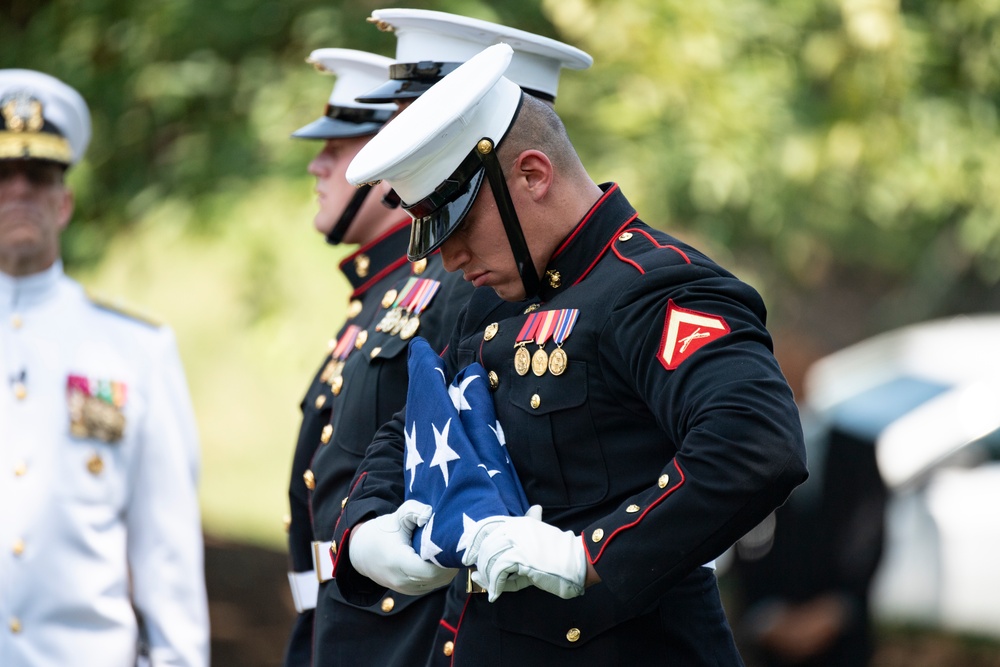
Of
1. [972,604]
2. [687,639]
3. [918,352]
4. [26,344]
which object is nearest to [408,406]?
[687,639]

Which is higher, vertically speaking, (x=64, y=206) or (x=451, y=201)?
(x=451, y=201)

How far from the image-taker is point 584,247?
2.41 m

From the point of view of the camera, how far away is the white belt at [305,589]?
134 inches

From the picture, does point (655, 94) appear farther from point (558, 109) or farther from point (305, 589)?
point (305, 589)

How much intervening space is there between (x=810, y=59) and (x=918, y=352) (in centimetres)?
428

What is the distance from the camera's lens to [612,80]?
18.7 feet

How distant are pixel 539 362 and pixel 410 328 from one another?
80 cm

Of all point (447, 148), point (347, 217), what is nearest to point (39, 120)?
point (347, 217)

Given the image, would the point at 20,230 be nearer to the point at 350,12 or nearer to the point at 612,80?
the point at 350,12

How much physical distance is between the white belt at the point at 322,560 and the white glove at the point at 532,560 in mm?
1056

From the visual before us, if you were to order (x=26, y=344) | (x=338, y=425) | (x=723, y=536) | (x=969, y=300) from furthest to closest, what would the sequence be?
1. (x=969, y=300)
2. (x=26, y=344)
3. (x=338, y=425)
4. (x=723, y=536)

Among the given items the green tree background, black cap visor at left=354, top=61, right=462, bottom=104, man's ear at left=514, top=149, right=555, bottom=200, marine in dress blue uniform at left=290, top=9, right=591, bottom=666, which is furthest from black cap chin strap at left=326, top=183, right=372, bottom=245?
the green tree background

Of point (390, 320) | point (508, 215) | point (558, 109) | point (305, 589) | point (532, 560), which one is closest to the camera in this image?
point (532, 560)

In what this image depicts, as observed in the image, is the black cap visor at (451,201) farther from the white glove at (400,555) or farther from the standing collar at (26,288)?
the standing collar at (26,288)
